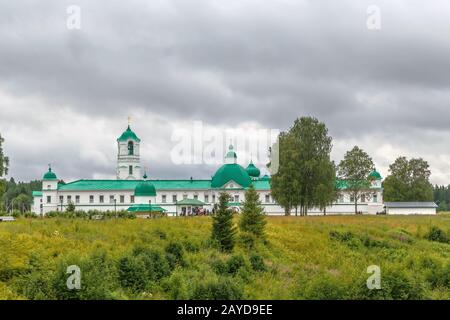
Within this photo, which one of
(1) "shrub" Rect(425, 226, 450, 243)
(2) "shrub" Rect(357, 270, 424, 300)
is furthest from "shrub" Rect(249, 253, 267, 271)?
(1) "shrub" Rect(425, 226, 450, 243)

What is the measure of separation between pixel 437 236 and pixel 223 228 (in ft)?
61.9

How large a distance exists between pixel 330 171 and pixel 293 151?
14.6 ft

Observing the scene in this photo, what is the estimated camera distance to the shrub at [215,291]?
21.2 metres

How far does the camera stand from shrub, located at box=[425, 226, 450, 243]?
4316 centimetres

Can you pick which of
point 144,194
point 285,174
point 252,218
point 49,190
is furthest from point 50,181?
point 252,218

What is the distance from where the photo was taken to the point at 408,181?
9962 centimetres

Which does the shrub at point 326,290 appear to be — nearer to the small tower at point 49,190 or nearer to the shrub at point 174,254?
the shrub at point 174,254

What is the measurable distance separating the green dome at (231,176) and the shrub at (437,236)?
154 ft

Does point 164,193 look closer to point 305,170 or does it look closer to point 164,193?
point 164,193

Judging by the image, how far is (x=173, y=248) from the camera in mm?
28469

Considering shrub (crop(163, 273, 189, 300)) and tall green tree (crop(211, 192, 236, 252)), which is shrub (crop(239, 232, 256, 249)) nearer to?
tall green tree (crop(211, 192, 236, 252))

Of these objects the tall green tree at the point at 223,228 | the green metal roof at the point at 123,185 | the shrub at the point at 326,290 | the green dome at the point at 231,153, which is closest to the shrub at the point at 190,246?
the tall green tree at the point at 223,228
